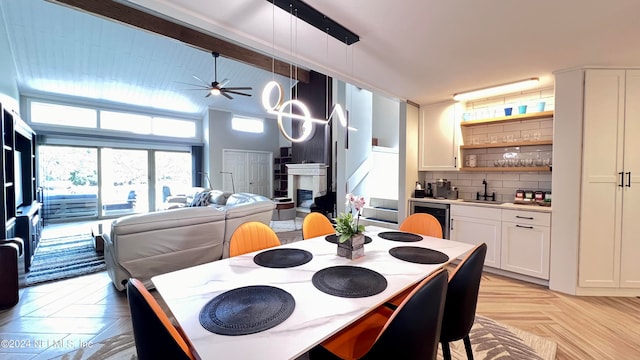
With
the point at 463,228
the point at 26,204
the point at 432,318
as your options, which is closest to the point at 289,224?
the point at 463,228

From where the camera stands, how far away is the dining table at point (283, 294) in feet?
2.82

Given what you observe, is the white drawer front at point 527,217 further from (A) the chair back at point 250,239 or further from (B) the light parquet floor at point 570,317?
(A) the chair back at point 250,239

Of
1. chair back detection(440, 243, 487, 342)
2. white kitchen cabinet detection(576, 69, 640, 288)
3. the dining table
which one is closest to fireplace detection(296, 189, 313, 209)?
the dining table

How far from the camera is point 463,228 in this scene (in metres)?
3.42

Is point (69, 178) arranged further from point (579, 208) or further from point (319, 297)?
point (579, 208)

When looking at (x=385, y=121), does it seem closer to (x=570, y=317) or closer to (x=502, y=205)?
(x=502, y=205)

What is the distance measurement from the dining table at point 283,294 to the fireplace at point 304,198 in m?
5.29

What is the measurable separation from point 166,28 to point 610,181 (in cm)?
625

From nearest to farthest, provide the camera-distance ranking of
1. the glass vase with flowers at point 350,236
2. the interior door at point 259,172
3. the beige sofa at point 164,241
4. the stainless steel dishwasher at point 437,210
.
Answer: the glass vase with flowers at point 350,236, the beige sofa at point 164,241, the stainless steel dishwasher at point 437,210, the interior door at point 259,172

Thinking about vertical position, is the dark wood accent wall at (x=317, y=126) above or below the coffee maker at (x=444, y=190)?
above

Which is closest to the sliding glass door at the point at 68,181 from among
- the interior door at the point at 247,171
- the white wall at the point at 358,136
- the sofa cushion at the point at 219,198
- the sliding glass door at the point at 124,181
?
the sliding glass door at the point at 124,181

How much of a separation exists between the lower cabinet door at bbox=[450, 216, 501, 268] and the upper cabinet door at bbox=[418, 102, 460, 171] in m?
0.78

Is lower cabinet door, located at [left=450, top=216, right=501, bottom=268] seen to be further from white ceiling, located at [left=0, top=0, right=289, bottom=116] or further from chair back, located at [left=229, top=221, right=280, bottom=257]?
white ceiling, located at [left=0, top=0, right=289, bottom=116]

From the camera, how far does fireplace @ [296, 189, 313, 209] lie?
285 inches
